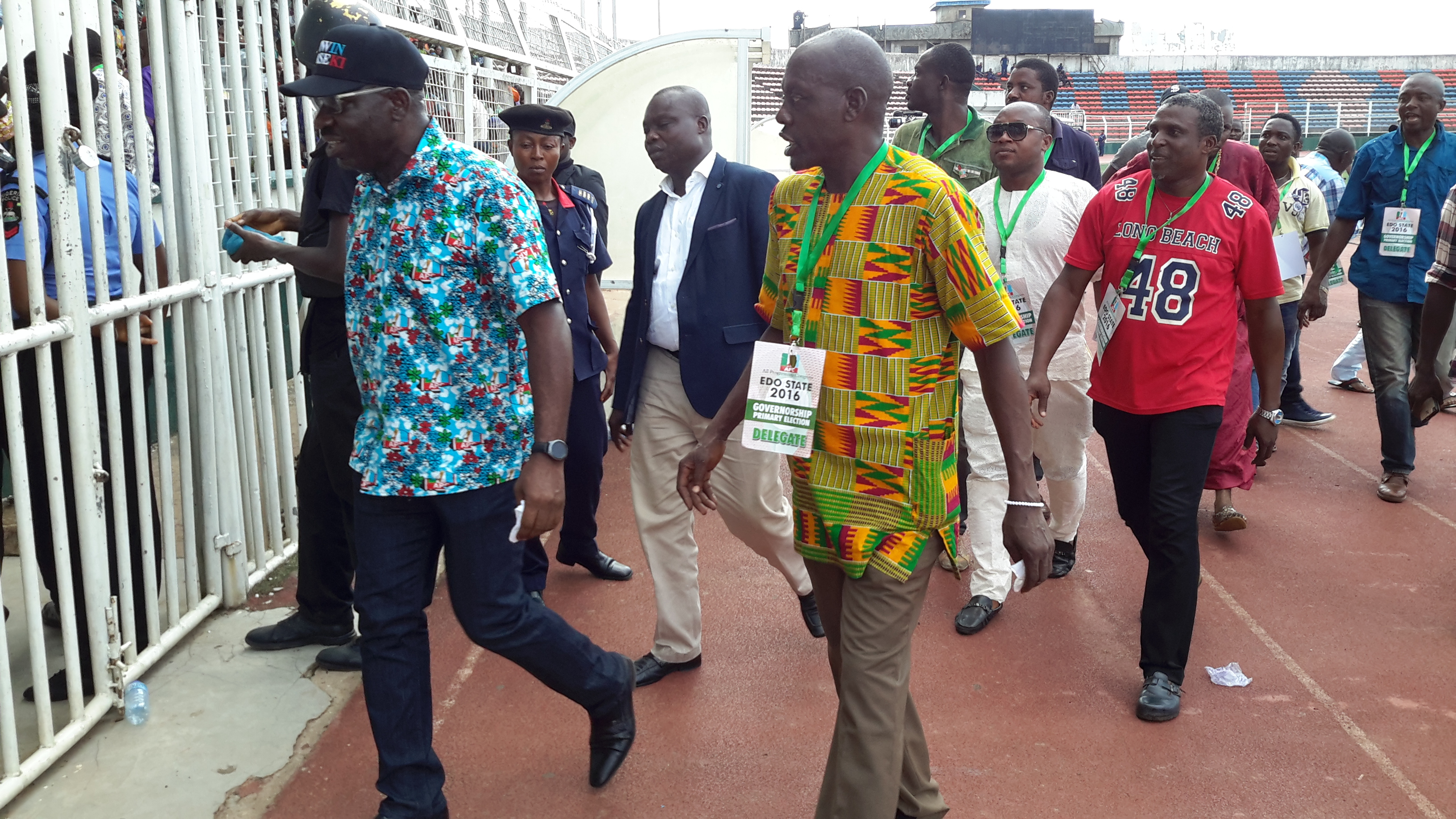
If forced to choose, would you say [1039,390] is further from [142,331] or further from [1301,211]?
[1301,211]

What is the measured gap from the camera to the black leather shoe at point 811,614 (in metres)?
4.49

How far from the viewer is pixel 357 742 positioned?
369 cm

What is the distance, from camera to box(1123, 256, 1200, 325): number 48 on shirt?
154 inches

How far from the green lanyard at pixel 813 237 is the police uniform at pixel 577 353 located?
1.92 metres

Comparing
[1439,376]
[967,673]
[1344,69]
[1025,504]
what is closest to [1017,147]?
[1439,376]

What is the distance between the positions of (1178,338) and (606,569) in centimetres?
258

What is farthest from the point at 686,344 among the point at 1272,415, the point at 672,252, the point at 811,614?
the point at 1272,415

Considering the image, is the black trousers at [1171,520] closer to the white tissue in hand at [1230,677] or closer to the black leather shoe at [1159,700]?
the black leather shoe at [1159,700]

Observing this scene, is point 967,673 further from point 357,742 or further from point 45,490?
point 45,490

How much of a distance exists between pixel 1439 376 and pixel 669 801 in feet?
10.4

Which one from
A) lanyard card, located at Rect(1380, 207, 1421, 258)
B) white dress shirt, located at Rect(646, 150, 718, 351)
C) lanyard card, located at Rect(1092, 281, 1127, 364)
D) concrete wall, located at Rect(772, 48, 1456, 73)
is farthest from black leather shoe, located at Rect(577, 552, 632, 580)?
concrete wall, located at Rect(772, 48, 1456, 73)

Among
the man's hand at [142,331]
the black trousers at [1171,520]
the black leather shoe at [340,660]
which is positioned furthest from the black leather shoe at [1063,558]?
the man's hand at [142,331]

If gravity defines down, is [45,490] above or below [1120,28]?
below

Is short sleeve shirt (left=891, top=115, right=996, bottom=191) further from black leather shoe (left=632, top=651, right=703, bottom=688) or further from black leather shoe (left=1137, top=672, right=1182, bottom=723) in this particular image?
black leather shoe (left=632, top=651, right=703, bottom=688)
